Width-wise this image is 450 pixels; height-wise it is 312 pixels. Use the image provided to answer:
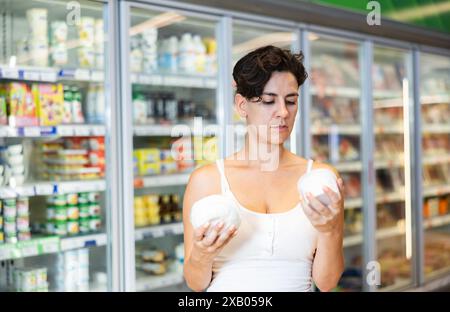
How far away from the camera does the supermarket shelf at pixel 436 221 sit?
3955 mm

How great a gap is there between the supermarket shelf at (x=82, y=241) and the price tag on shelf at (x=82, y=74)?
2.10 feet

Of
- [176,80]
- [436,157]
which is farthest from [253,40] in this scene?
[436,157]

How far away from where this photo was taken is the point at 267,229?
0.94 metres

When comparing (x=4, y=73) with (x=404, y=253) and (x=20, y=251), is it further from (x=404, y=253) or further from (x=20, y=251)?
(x=404, y=253)

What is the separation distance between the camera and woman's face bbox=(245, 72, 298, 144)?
34.5 inches

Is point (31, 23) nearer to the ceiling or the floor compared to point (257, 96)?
nearer to the ceiling

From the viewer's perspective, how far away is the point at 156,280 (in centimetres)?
246

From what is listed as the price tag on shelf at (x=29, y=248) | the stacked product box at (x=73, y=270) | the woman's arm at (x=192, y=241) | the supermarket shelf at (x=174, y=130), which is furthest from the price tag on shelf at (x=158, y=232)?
the woman's arm at (x=192, y=241)

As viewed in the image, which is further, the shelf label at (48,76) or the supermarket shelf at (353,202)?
the supermarket shelf at (353,202)

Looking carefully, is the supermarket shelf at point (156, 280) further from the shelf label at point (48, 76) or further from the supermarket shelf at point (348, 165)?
the supermarket shelf at point (348, 165)

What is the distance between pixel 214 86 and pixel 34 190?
0.96 meters

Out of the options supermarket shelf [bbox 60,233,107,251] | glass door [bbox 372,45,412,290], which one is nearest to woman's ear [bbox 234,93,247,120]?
supermarket shelf [bbox 60,233,107,251]

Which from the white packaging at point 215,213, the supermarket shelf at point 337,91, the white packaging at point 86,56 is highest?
the white packaging at point 86,56
